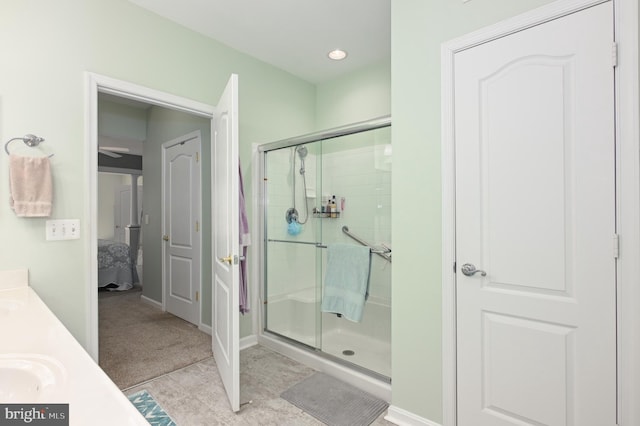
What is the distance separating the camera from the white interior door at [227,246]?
2.07 metres

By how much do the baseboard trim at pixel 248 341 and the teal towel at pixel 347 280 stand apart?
916mm

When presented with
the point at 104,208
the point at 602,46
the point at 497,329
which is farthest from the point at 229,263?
the point at 104,208

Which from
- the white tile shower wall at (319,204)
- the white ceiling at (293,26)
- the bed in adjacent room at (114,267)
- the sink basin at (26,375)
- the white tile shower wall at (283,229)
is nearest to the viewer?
the sink basin at (26,375)

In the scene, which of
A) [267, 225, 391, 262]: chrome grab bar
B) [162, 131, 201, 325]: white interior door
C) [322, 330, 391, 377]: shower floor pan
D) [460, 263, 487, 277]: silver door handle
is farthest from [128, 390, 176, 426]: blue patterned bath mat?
[460, 263, 487, 277]: silver door handle

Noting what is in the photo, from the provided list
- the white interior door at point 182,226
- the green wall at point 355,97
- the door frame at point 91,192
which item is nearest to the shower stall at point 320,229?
the green wall at point 355,97

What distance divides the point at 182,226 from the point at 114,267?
7.82ft

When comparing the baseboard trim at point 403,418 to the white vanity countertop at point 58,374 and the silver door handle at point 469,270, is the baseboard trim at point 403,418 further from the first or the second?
the white vanity countertop at point 58,374

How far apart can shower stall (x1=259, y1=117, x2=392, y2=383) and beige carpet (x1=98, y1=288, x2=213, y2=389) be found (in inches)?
29.3

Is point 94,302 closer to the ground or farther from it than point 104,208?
closer to the ground

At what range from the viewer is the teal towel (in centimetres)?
249

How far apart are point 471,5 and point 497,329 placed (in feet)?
5.40

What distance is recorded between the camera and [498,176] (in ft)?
5.36

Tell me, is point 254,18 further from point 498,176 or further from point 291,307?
point 291,307

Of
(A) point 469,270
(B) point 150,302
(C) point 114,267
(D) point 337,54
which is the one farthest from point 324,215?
(C) point 114,267
